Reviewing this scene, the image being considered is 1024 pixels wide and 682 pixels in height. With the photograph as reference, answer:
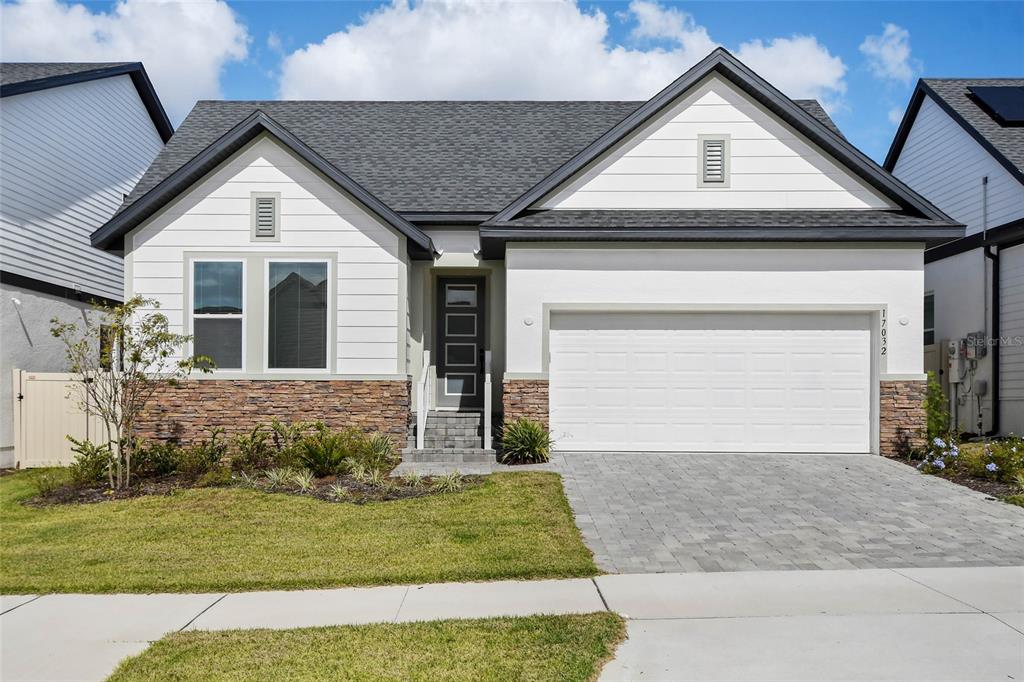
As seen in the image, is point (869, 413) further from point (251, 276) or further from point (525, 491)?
point (251, 276)

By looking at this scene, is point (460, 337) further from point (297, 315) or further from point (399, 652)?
point (399, 652)

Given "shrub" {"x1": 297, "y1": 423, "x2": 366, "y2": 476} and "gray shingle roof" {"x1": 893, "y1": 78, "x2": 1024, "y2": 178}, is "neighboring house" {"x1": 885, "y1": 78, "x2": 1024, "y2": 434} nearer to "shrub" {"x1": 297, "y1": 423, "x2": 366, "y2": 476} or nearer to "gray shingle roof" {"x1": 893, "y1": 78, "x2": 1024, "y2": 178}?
"gray shingle roof" {"x1": 893, "y1": 78, "x2": 1024, "y2": 178}

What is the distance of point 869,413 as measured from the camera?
12695mm

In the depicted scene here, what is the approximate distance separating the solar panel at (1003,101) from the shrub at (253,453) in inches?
667

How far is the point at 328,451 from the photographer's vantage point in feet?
37.2

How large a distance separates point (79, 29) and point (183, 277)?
9.35 metres

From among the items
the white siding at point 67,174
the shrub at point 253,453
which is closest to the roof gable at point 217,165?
the white siding at point 67,174

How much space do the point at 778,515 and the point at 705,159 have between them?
23.2 feet

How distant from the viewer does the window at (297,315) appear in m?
13.0

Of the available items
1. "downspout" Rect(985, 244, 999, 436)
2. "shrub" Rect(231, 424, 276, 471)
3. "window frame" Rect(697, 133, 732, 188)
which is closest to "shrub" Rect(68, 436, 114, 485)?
"shrub" Rect(231, 424, 276, 471)

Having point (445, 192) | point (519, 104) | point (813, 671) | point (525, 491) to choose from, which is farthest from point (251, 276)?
point (813, 671)

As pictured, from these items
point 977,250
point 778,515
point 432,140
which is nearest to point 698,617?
point 778,515

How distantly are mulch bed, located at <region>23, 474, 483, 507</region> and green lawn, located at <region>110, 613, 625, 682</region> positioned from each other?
173 inches

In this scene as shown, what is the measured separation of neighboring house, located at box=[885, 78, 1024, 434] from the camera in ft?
48.1
